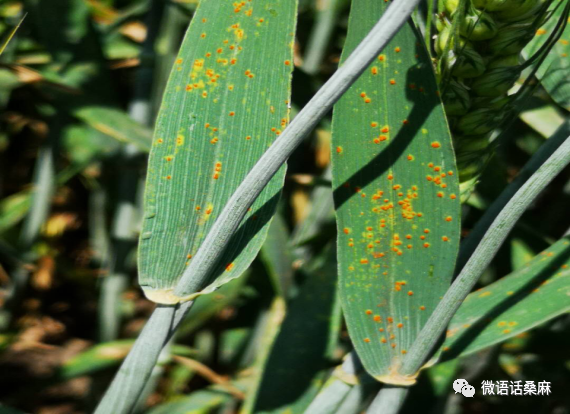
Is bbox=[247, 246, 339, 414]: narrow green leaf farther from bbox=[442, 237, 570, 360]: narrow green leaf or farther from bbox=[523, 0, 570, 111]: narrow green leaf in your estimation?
bbox=[523, 0, 570, 111]: narrow green leaf

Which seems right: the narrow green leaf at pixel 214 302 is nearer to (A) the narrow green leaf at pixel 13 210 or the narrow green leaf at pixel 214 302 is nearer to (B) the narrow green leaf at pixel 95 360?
(B) the narrow green leaf at pixel 95 360

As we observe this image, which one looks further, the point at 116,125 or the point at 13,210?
the point at 13,210

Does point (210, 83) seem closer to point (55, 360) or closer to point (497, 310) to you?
point (497, 310)

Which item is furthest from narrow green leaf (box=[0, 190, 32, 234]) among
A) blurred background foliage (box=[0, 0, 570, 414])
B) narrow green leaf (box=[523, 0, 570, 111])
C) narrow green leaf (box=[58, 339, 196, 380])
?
narrow green leaf (box=[523, 0, 570, 111])

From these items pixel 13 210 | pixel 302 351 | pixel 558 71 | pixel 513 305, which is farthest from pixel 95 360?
pixel 558 71

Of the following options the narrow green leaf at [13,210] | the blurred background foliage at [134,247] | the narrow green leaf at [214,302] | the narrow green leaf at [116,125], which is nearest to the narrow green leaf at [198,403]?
the blurred background foliage at [134,247]

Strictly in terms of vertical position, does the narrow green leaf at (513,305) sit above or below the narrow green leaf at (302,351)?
above

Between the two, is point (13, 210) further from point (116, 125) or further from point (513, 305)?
point (513, 305)
